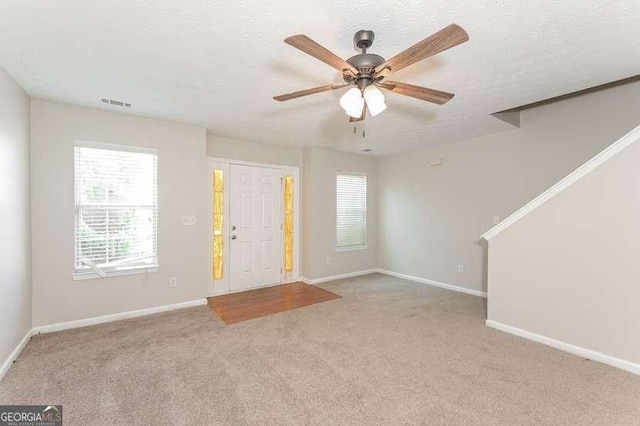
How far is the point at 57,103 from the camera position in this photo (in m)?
3.22

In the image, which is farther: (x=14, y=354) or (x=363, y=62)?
(x=14, y=354)

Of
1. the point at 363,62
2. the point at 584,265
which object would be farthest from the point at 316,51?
the point at 584,265

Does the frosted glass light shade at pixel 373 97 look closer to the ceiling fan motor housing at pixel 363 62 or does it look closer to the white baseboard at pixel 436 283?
the ceiling fan motor housing at pixel 363 62

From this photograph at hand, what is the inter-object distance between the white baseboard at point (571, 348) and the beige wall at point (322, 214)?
2.84m

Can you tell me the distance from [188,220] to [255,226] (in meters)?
1.24

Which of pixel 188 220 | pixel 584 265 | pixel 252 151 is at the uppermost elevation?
pixel 252 151

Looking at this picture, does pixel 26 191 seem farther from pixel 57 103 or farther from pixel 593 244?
pixel 593 244

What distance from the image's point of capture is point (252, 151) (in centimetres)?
496

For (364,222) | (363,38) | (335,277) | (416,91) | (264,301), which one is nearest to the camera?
(363,38)

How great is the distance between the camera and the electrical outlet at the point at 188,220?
400cm

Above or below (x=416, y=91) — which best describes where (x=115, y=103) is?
above

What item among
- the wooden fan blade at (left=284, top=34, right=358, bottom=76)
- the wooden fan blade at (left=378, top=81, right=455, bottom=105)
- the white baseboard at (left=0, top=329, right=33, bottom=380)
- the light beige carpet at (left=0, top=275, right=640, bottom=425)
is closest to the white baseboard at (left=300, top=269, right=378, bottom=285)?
the light beige carpet at (left=0, top=275, right=640, bottom=425)

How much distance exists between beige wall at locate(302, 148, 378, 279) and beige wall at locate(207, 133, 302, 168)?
30 centimetres

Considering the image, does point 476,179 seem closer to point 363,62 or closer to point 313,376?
point 363,62
